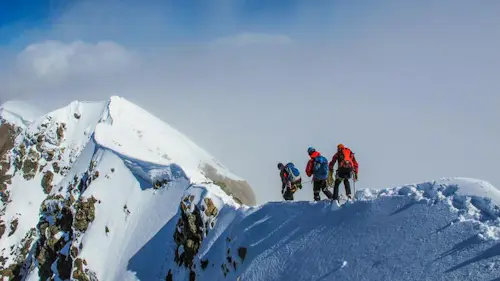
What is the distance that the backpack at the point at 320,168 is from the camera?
15.8 m

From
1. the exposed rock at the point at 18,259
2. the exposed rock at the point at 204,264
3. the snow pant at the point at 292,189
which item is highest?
the snow pant at the point at 292,189

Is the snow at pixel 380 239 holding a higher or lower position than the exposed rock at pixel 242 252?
higher

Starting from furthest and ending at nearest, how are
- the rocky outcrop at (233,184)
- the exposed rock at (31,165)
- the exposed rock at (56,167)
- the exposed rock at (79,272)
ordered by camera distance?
the exposed rock at (31,165)
the exposed rock at (56,167)
the rocky outcrop at (233,184)
the exposed rock at (79,272)

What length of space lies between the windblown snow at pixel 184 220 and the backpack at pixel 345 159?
118cm

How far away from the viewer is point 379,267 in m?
11.3

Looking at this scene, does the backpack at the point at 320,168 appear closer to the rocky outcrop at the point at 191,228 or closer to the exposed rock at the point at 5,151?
the rocky outcrop at the point at 191,228

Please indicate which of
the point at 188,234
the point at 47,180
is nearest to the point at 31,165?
the point at 47,180

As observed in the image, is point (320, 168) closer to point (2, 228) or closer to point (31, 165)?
point (31, 165)

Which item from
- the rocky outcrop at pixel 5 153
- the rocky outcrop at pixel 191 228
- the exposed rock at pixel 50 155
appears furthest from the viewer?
the rocky outcrop at pixel 5 153

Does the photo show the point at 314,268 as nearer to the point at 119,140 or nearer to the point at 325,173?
the point at 325,173

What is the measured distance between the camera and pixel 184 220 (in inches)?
961

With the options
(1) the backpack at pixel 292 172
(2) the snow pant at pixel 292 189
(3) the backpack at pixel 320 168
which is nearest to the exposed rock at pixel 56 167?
(2) the snow pant at pixel 292 189

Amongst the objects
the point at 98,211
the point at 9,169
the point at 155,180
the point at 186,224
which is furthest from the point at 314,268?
the point at 9,169

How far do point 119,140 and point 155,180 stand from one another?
13290 mm
